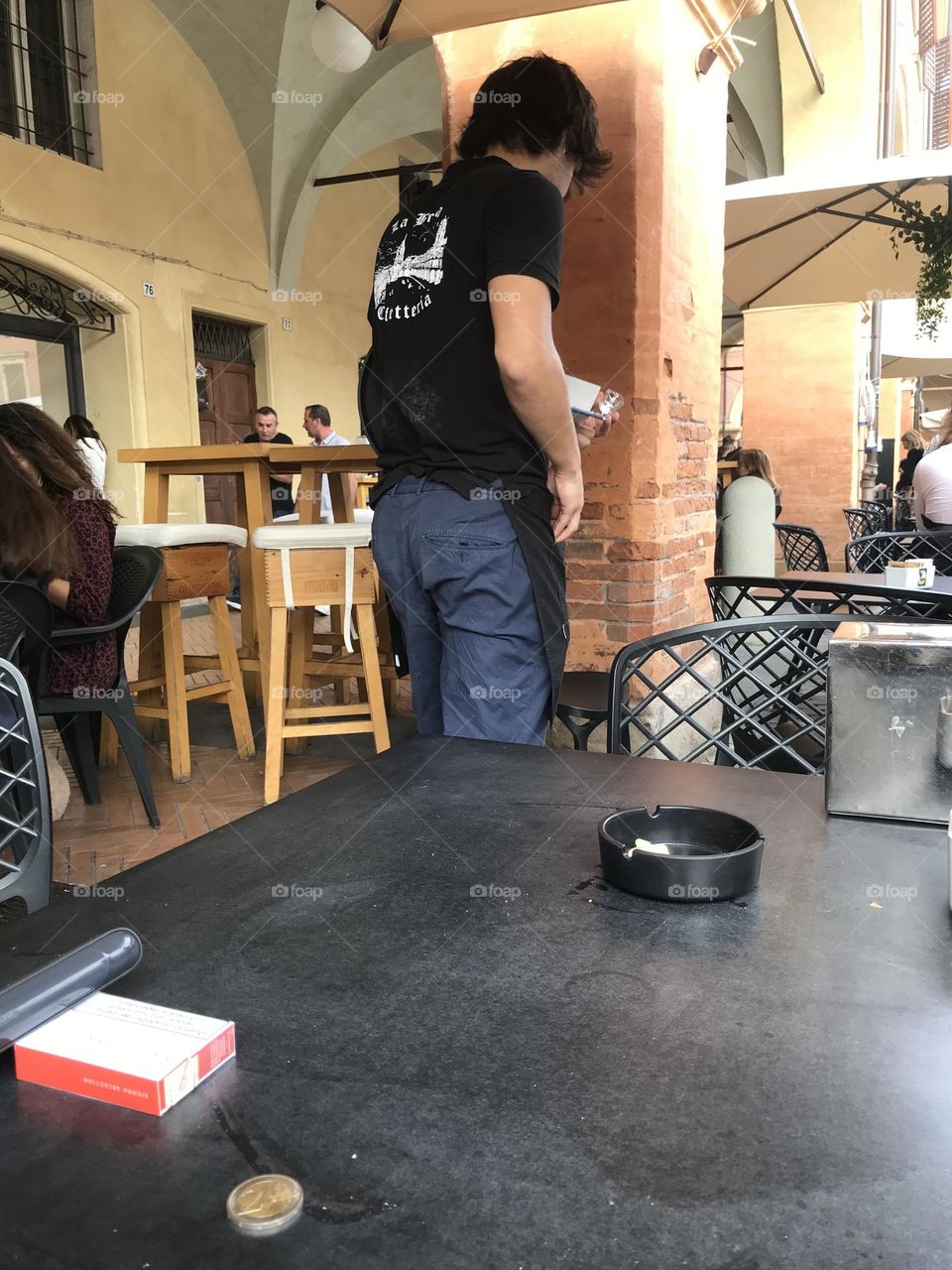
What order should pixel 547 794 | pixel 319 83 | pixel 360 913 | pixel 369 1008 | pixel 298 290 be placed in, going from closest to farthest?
pixel 369 1008 → pixel 360 913 → pixel 547 794 → pixel 319 83 → pixel 298 290

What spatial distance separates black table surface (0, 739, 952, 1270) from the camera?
44 centimetres

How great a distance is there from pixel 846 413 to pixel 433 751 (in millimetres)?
9022

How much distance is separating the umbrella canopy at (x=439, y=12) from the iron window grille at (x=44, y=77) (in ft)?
17.6

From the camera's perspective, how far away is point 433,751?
1290 millimetres

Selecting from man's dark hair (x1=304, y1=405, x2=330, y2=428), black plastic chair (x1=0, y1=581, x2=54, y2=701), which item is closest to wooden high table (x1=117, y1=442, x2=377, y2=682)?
black plastic chair (x1=0, y1=581, x2=54, y2=701)

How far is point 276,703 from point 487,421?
1.67m

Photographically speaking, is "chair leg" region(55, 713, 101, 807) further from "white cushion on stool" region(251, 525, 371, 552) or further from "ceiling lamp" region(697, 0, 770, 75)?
"ceiling lamp" region(697, 0, 770, 75)

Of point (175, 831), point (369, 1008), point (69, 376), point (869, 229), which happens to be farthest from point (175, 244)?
point (369, 1008)

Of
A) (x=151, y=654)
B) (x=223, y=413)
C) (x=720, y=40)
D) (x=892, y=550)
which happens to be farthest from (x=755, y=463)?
(x=223, y=413)

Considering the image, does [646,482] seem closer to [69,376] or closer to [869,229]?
[869,229]

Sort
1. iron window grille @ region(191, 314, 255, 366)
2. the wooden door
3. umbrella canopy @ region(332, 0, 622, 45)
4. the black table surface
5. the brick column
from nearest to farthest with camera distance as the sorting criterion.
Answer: the black table surface → umbrella canopy @ region(332, 0, 622, 45) → the brick column → iron window grille @ region(191, 314, 255, 366) → the wooden door

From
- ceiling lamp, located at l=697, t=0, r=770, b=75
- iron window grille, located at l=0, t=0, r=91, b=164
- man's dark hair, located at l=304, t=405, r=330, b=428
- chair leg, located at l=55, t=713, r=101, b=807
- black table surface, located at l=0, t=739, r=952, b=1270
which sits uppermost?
iron window grille, located at l=0, t=0, r=91, b=164

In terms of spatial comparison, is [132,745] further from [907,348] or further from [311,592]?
[907,348]

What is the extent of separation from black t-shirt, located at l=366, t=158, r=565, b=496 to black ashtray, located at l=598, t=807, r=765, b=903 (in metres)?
1.11
